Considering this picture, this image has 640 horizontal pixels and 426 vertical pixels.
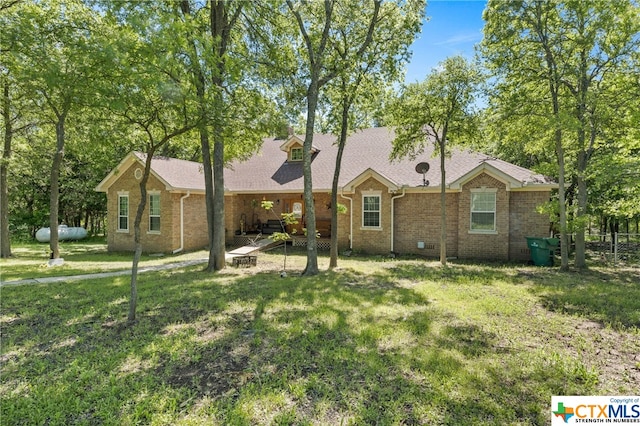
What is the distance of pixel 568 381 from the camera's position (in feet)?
12.6

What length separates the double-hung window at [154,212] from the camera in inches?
632

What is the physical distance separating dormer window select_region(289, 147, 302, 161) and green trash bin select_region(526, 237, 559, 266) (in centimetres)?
1255

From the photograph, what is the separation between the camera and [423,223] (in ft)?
47.6

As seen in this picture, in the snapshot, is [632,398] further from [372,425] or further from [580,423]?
[372,425]

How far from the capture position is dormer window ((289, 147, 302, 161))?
19469 millimetres

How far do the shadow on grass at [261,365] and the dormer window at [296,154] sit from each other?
1322cm

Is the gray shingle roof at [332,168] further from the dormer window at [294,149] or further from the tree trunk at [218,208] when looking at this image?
the tree trunk at [218,208]

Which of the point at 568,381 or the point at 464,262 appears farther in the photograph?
the point at 464,262

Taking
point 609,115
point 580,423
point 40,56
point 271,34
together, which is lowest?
point 580,423

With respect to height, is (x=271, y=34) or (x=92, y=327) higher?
(x=271, y=34)

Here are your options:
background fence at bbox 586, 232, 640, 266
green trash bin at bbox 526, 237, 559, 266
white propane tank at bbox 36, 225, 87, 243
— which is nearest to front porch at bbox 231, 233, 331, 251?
green trash bin at bbox 526, 237, 559, 266

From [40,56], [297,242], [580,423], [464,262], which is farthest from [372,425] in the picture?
[297,242]

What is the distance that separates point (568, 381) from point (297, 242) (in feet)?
48.2

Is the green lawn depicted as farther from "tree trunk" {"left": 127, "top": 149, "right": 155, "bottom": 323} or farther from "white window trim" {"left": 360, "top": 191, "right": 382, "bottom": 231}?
"white window trim" {"left": 360, "top": 191, "right": 382, "bottom": 231}
